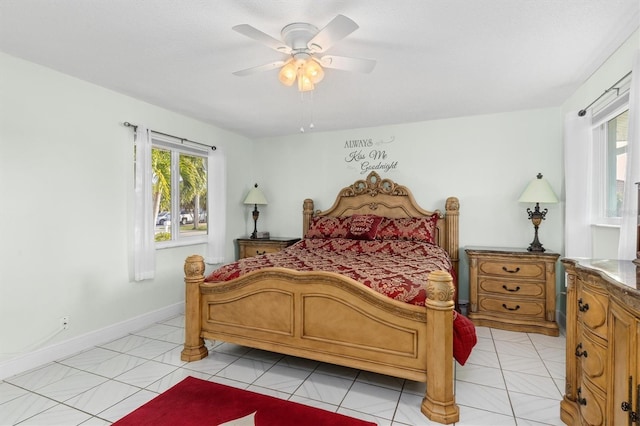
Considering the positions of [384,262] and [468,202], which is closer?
[384,262]

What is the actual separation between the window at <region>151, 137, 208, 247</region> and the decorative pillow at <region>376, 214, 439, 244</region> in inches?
91.7

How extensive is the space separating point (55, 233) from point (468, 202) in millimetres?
4154

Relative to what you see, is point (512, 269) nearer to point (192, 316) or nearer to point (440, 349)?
point (440, 349)

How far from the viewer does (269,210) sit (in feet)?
16.3

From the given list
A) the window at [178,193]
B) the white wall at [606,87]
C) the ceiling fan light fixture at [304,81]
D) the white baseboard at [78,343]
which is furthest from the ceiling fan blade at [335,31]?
the white baseboard at [78,343]

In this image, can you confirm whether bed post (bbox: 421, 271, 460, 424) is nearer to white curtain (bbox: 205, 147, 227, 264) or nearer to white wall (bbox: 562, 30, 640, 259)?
white wall (bbox: 562, 30, 640, 259)

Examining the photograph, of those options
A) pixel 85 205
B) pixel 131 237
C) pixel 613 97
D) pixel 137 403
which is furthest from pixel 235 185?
pixel 613 97

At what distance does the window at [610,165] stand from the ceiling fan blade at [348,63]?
6.44 feet

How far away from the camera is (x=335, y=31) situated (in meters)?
1.70

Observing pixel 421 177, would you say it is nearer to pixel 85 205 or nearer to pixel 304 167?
pixel 304 167

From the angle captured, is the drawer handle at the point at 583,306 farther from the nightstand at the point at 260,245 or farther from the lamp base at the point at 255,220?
the lamp base at the point at 255,220

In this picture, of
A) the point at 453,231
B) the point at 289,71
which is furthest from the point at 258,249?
the point at 289,71

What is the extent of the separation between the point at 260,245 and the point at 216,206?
0.78 m

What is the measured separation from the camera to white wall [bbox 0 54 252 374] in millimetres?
2379
